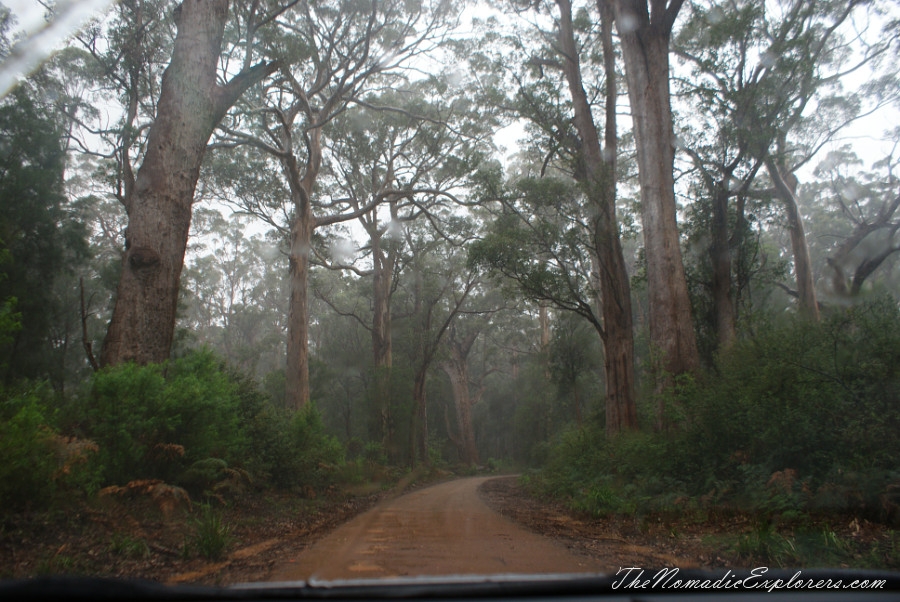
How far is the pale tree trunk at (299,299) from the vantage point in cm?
1678

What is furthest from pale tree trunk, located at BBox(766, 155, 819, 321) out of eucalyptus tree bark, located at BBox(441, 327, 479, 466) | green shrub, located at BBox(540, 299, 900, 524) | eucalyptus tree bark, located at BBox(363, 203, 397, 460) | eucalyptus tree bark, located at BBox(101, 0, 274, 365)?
eucalyptus tree bark, located at BBox(441, 327, 479, 466)

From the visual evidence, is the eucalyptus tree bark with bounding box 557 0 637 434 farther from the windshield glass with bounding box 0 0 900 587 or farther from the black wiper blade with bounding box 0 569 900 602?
the black wiper blade with bounding box 0 569 900 602

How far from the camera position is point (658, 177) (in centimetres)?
1227

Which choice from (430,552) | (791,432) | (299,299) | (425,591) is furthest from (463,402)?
(425,591)

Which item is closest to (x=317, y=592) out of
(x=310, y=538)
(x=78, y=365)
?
(x=310, y=538)

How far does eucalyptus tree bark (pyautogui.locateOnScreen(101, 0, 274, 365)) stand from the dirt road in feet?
13.3

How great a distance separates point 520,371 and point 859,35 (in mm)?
28607

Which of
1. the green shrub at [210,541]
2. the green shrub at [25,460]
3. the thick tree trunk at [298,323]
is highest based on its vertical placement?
the thick tree trunk at [298,323]

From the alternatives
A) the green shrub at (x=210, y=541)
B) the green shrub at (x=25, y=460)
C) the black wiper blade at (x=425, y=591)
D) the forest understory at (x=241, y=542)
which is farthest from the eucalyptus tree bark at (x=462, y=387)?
the black wiper blade at (x=425, y=591)

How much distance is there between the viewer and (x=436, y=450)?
105 ft

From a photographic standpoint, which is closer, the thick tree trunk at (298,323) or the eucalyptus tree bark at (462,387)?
the thick tree trunk at (298,323)

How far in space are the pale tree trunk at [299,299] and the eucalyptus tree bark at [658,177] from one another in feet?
29.7

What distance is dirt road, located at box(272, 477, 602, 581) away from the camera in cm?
450

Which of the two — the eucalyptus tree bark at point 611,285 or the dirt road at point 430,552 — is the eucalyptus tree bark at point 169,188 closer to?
the dirt road at point 430,552
